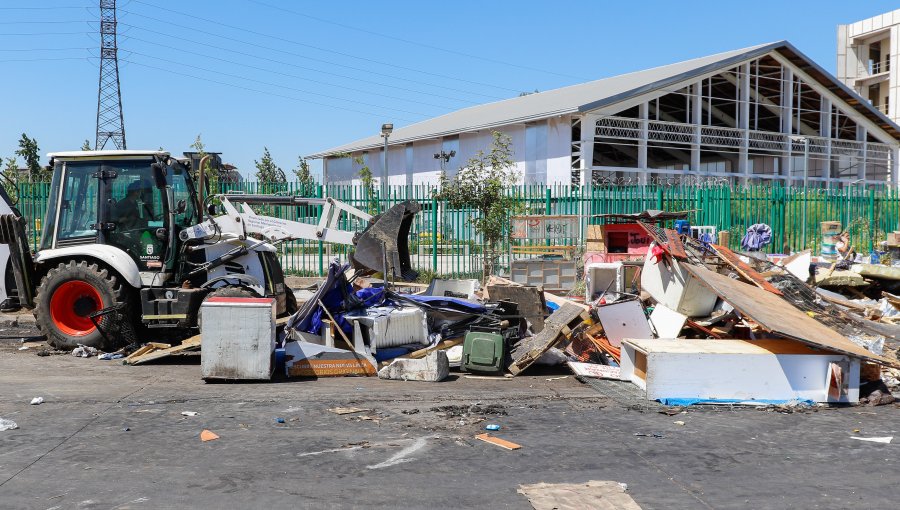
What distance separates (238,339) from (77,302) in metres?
3.06

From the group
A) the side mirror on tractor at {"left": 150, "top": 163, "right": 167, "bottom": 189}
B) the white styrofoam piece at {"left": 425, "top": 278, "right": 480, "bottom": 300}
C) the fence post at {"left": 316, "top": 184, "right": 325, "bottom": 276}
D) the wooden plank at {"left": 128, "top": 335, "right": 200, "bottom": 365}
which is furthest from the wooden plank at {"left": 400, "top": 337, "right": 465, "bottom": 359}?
the fence post at {"left": 316, "top": 184, "right": 325, "bottom": 276}

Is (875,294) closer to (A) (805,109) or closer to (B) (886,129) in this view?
(A) (805,109)

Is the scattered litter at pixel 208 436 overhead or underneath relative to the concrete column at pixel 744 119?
underneath

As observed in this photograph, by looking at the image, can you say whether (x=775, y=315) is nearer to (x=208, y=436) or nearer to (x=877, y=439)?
(x=877, y=439)

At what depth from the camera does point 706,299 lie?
9.18 meters

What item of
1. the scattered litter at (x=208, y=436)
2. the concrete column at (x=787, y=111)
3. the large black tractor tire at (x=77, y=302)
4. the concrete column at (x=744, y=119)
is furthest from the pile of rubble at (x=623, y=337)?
the concrete column at (x=787, y=111)

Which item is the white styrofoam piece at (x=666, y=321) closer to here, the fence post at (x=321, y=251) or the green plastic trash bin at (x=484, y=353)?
the green plastic trash bin at (x=484, y=353)

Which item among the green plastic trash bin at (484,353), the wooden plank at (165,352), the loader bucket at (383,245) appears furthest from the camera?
the loader bucket at (383,245)

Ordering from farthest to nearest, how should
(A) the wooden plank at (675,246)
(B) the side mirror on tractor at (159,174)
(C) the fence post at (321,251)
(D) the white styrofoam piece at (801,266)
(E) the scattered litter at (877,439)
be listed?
(C) the fence post at (321,251) < (D) the white styrofoam piece at (801,266) < (B) the side mirror on tractor at (159,174) < (A) the wooden plank at (675,246) < (E) the scattered litter at (877,439)

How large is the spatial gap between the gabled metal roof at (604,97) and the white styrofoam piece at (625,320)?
17031 millimetres

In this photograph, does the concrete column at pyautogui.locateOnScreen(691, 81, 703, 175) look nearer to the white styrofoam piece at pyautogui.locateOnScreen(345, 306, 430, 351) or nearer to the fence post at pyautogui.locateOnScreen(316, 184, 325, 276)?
the fence post at pyautogui.locateOnScreen(316, 184, 325, 276)

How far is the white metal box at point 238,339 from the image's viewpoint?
805 cm

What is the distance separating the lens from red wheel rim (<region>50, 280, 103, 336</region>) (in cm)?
973

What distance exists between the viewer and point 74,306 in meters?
9.84
